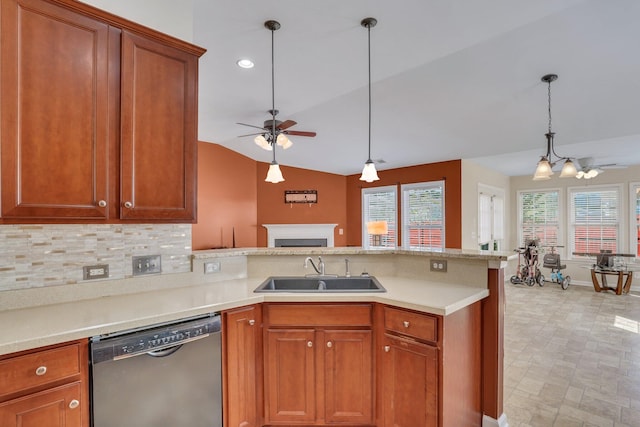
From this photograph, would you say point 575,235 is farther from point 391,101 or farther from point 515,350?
point 391,101

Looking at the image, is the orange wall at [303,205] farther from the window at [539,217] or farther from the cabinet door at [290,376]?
the cabinet door at [290,376]

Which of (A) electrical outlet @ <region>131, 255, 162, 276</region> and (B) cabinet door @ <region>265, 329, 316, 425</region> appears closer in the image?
(B) cabinet door @ <region>265, 329, 316, 425</region>

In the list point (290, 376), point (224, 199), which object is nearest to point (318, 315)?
point (290, 376)

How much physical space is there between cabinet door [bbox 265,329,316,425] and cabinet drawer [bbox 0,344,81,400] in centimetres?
99

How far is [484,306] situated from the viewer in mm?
2129

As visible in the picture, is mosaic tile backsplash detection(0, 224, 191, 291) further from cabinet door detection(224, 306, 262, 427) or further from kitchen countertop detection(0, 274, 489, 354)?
cabinet door detection(224, 306, 262, 427)

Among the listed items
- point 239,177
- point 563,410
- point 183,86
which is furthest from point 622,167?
point 183,86

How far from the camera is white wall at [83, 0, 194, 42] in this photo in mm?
1888

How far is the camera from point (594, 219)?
7000 mm

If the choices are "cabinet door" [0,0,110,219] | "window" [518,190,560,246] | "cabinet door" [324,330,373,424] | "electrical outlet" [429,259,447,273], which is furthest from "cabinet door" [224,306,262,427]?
"window" [518,190,560,246]

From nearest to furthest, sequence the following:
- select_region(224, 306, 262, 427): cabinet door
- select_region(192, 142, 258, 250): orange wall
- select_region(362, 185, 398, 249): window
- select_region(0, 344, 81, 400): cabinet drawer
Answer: select_region(0, 344, 81, 400): cabinet drawer, select_region(224, 306, 262, 427): cabinet door, select_region(192, 142, 258, 250): orange wall, select_region(362, 185, 398, 249): window

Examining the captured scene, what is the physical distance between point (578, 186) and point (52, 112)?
9.11 meters

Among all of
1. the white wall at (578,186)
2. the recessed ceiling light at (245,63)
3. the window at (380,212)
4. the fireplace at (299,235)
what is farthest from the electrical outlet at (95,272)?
the white wall at (578,186)

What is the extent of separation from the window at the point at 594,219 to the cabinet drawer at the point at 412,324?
7552 millimetres
